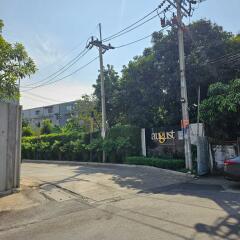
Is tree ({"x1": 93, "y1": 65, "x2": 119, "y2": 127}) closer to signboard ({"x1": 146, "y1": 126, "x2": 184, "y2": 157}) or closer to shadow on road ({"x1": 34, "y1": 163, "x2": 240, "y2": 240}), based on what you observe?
signboard ({"x1": 146, "y1": 126, "x2": 184, "y2": 157})

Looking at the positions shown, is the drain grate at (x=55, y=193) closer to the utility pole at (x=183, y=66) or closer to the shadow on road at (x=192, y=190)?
the shadow on road at (x=192, y=190)

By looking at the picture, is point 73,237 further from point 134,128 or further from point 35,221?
point 134,128

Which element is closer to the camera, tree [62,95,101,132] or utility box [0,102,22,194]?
utility box [0,102,22,194]

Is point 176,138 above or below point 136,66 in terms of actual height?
below

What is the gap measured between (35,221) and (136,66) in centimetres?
1517

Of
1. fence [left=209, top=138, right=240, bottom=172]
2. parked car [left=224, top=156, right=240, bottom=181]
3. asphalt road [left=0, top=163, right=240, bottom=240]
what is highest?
fence [left=209, top=138, right=240, bottom=172]

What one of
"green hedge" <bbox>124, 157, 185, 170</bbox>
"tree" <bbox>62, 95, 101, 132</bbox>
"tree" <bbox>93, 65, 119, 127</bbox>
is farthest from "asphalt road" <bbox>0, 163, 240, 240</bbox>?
"tree" <bbox>62, 95, 101, 132</bbox>

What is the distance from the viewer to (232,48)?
19.2m

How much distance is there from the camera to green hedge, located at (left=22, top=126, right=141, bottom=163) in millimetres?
20273

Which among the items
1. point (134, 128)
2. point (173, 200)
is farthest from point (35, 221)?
point (134, 128)

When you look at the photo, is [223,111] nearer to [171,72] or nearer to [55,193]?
[171,72]

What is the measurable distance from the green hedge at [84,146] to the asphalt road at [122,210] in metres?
6.78

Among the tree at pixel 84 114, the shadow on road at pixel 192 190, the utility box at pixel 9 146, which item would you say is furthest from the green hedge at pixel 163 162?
the tree at pixel 84 114

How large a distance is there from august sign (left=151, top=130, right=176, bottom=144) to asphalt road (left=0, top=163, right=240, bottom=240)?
15.4 ft
